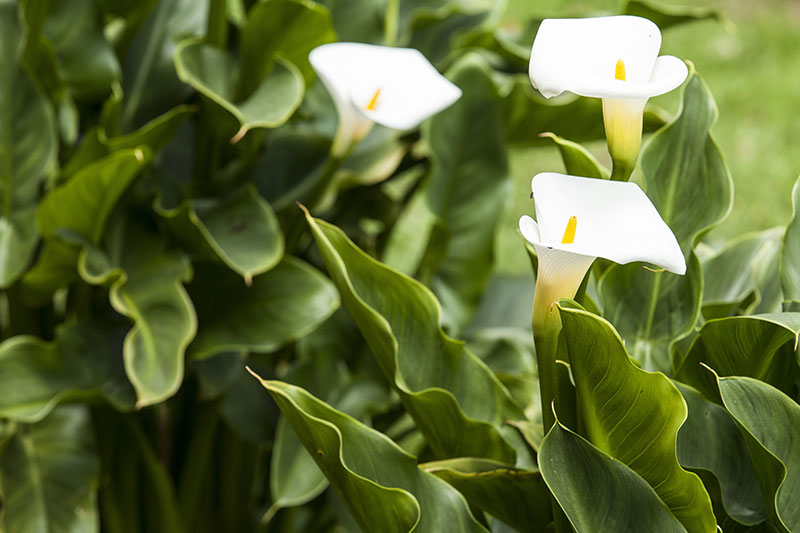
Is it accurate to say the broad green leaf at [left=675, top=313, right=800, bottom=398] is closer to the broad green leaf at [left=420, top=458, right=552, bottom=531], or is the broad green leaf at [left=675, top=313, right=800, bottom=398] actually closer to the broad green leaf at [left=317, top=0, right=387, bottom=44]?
the broad green leaf at [left=420, top=458, right=552, bottom=531]

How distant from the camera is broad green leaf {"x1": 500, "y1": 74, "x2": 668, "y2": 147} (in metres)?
1.13

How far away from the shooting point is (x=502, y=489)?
2.33ft

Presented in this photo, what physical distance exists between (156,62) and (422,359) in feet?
1.96

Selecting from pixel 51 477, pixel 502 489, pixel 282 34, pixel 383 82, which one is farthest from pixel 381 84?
pixel 51 477

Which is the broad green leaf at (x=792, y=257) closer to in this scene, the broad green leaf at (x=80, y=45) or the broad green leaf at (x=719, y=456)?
the broad green leaf at (x=719, y=456)

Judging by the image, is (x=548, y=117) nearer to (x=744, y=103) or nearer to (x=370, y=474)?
(x=370, y=474)

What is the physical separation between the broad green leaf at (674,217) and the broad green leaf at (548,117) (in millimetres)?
308

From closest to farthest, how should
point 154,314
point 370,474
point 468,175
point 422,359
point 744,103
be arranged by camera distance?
1. point 370,474
2. point 422,359
3. point 154,314
4. point 468,175
5. point 744,103

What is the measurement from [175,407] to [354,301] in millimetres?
599

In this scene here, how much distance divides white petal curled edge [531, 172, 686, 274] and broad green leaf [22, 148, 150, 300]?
19.8 inches

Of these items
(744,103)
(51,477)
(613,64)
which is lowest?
(744,103)

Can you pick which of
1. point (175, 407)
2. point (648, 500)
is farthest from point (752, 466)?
point (175, 407)

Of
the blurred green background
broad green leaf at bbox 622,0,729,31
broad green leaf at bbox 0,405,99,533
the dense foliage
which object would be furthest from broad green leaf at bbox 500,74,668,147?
the blurred green background

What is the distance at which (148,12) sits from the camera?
1.14 meters
